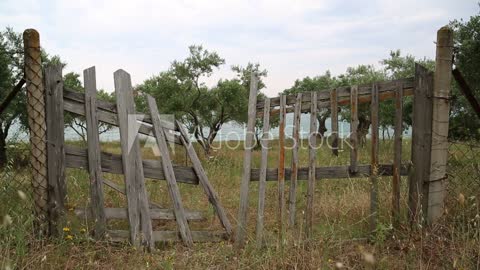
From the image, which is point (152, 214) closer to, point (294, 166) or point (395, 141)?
point (294, 166)

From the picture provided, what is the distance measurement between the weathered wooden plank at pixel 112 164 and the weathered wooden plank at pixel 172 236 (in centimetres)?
62

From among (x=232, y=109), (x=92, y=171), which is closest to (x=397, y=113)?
(x=92, y=171)

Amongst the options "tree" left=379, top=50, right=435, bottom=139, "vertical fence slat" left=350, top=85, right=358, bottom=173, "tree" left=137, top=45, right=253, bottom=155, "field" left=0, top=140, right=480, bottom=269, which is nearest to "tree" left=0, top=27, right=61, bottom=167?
"tree" left=137, top=45, right=253, bottom=155

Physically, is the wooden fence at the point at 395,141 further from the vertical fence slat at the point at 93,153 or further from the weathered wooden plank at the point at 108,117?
the vertical fence slat at the point at 93,153

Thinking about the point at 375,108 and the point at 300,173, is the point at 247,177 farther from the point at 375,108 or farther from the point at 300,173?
the point at 375,108

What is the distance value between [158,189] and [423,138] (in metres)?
4.26

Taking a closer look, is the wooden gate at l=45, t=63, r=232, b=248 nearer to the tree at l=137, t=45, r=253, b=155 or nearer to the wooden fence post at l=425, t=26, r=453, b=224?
the wooden fence post at l=425, t=26, r=453, b=224

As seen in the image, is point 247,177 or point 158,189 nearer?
point 247,177

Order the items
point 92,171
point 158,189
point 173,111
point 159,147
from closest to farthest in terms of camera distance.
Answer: point 92,171 → point 159,147 → point 158,189 → point 173,111

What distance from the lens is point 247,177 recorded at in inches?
157

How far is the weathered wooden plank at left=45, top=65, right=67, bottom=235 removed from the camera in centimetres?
328

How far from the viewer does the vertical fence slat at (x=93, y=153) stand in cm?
341

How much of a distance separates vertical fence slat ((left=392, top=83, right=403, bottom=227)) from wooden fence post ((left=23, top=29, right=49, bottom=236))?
11.3 feet

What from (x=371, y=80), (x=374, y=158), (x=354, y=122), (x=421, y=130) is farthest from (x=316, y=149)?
(x=371, y=80)
